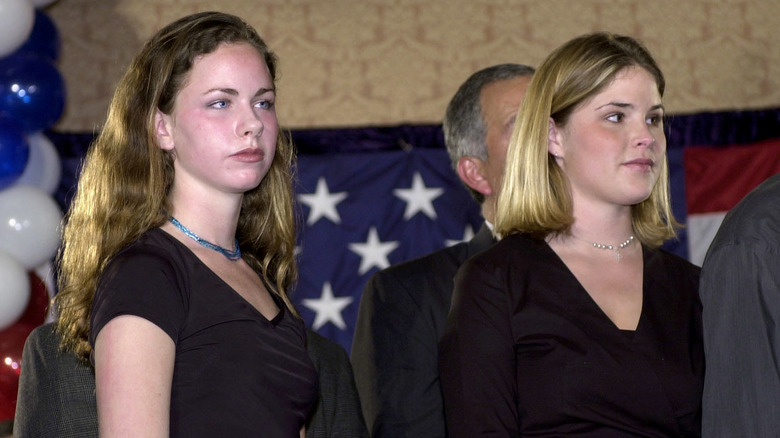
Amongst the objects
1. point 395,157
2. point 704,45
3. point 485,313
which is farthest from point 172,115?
point 704,45

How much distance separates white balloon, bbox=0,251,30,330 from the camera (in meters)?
3.42

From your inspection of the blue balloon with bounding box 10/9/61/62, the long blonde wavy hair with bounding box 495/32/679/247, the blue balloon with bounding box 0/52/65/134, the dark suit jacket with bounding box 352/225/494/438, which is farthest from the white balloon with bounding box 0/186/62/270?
Answer: the long blonde wavy hair with bounding box 495/32/679/247

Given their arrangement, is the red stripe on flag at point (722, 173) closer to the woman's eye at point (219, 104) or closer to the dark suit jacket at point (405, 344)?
the dark suit jacket at point (405, 344)

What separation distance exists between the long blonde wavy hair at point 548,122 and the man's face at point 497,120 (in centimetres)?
63

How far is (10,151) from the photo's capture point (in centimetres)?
351

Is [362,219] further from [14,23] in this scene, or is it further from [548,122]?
[548,122]

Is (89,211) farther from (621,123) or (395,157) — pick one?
(395,157)

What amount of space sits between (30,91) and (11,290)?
0.72m

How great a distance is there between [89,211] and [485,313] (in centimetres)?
75

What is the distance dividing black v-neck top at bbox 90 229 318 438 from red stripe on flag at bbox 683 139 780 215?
2995 mm

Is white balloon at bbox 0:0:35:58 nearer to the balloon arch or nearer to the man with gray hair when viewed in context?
the balloon arch

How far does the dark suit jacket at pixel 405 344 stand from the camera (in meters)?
2.54

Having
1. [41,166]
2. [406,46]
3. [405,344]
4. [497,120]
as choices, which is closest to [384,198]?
[406,46]

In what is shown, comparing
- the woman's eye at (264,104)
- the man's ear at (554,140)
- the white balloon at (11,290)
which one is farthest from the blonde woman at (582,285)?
the white balloon at (11,290)
